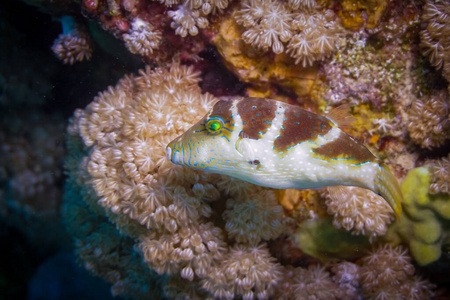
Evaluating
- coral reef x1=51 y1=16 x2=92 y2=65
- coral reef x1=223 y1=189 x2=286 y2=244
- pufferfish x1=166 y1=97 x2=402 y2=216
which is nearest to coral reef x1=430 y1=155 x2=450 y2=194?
pufferfish x1=166 y1=97 x2=402 y2=216

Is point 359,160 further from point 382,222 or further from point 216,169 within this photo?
point 382,222

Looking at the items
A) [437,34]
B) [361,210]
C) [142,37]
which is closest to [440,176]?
[361,210]

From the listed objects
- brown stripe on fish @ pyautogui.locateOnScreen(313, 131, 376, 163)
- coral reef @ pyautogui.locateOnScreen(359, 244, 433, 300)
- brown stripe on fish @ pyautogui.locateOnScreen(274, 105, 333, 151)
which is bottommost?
coral reef @ pyautogui.locateOnScreen(359, 244, 433, 300)

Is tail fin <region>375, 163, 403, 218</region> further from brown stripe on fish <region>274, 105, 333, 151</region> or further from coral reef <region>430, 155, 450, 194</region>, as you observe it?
coral reef <region>430, 155, 450, 194</region>

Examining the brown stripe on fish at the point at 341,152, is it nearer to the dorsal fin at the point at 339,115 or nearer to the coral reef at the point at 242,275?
the dorsal fin at the point at 339,115

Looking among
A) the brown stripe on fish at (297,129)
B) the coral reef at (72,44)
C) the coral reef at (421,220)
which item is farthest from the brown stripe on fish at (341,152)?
the coral reef at (72,44)

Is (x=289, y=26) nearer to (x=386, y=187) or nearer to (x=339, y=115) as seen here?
(x=339, y=115)
